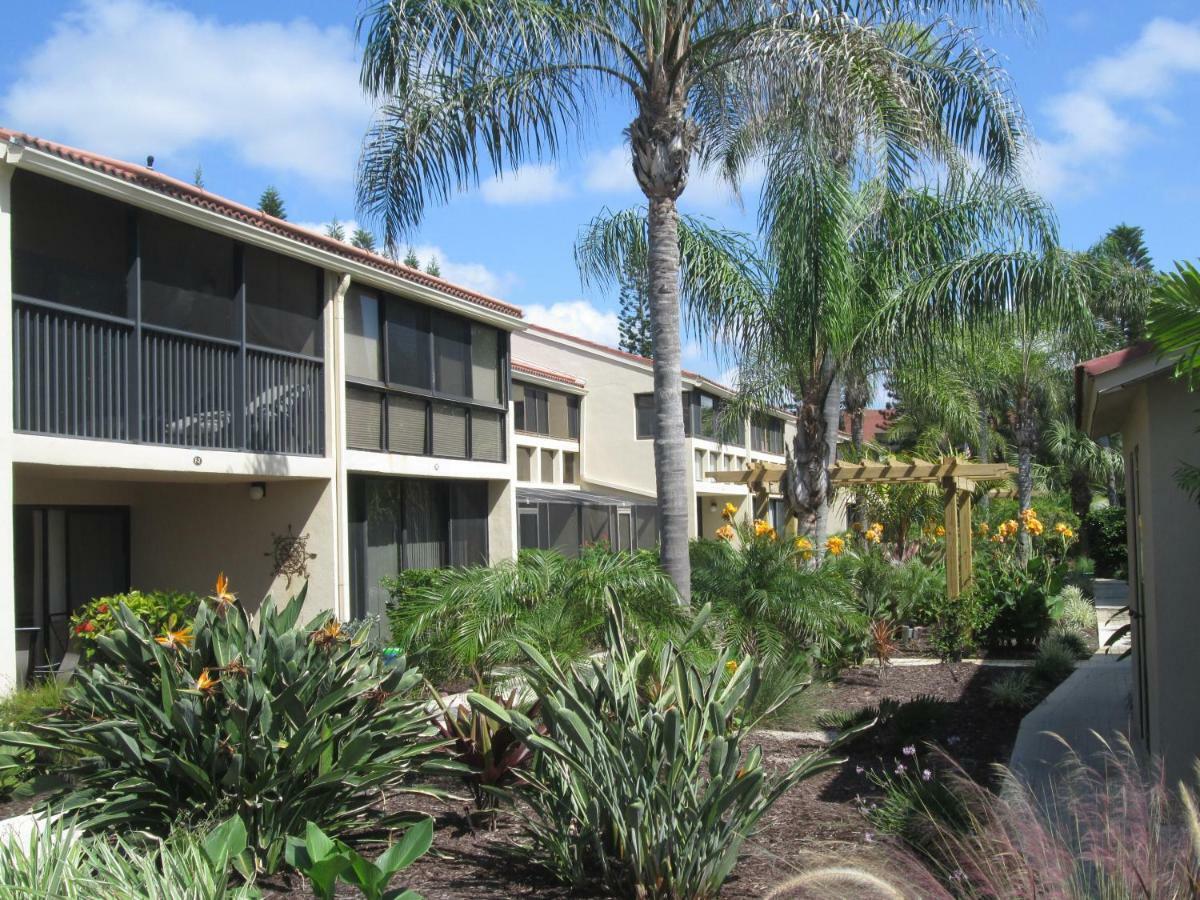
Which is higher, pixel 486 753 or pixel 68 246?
pixel 68 246

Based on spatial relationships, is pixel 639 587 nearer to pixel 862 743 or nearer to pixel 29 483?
pixel 862 743

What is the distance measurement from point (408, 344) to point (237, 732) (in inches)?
443

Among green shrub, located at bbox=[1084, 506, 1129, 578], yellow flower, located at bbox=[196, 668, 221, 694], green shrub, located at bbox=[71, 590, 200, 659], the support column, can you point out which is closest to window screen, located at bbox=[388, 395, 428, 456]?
green shrub, located at bbox=[71, 590, 200, 659]

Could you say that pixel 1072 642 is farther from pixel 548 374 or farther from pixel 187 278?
pixel 548 374

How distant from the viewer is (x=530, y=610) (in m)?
11.8

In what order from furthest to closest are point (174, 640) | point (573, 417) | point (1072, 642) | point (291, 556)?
point (573, 417), point (1072, 642), point (291, 556), point (174, 640)

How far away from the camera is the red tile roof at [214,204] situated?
1052cm

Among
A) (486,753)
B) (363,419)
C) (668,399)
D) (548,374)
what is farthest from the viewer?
(548,374)

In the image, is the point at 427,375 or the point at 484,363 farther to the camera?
the point at 484,363

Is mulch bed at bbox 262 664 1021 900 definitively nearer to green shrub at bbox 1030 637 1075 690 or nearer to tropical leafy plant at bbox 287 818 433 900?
tropical leafy plant at bbox 287 818 433 900

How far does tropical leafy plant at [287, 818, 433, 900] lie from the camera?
425cm

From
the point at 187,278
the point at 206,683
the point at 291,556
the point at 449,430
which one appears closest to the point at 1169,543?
the point at 206,683

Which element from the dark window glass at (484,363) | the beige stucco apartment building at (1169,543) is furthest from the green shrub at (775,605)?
the dark window glass at (484,363)

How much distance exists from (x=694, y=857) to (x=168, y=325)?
31.9 ft
